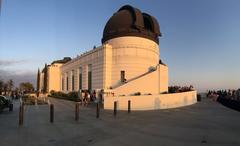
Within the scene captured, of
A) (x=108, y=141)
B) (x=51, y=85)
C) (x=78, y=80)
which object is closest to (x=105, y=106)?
(x=108, y=141)

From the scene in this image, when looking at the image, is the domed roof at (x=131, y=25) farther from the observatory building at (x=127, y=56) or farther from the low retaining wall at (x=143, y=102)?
the low retaining wall at (x=143, y=102)

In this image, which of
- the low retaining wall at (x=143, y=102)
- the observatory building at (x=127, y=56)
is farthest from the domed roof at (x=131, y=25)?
the low retaining wall at (x=143, y=102)

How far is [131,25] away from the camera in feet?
103

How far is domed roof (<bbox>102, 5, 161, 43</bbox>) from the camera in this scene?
31.1 metres

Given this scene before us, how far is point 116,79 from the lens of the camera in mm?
30844

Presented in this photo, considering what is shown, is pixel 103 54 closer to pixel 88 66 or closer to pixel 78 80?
pixel 88 66

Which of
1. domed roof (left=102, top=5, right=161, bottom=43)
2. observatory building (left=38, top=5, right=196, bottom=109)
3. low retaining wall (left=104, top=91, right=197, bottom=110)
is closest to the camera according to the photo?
low retaining wall (left=104, top=91, right=197, bottom=110)

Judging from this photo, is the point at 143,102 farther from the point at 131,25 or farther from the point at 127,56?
the point at 131,25

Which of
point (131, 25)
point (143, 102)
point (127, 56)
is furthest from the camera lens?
point (131, 25)

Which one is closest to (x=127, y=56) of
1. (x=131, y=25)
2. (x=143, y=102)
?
(x=131, y=25)

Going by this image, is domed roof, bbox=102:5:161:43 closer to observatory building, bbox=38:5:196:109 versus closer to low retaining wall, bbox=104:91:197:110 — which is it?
observatory building, bbox=38:5:196:109

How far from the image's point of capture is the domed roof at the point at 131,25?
102 feet

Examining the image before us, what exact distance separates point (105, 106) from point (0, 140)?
12.1 meters

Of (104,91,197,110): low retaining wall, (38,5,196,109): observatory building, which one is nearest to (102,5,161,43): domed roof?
(38,5,196,109): observatory building
